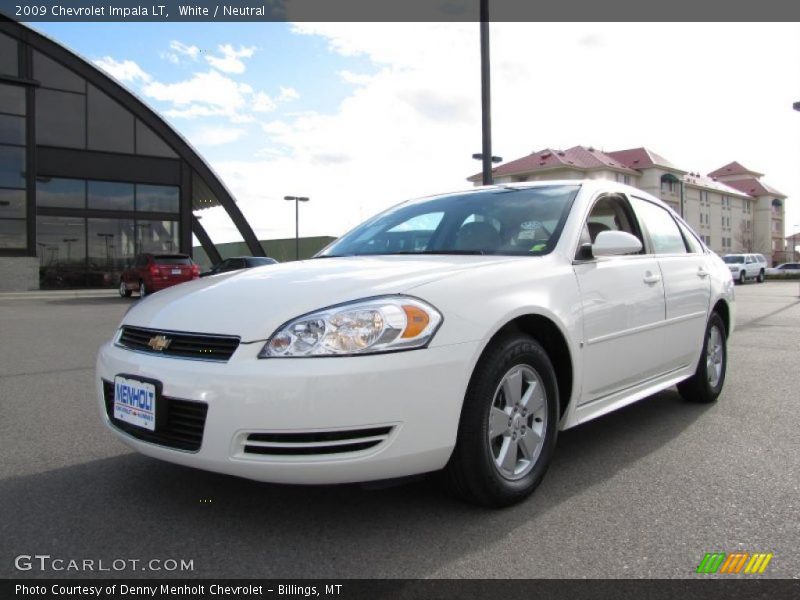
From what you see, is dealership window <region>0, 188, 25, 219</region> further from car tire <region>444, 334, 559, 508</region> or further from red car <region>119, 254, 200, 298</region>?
car tire <region>444, 334, 559, 508</region>

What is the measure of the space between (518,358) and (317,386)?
0.95 meters

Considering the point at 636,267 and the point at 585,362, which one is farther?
the point at 636,267

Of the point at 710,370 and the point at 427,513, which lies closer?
the point at 427,513

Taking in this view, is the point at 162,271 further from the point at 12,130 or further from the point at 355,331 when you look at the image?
the point at 355,331

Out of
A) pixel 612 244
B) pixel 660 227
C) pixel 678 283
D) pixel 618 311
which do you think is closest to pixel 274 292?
pixel 612 244

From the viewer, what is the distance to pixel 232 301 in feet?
8.88

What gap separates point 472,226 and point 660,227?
160 cm

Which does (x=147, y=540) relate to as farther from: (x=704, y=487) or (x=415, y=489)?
(x=704, y=487)

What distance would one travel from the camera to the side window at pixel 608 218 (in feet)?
12.1

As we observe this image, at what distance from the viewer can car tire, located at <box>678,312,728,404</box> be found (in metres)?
4.70

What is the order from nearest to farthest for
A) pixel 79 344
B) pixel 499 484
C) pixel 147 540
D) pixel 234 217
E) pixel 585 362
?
pixel 147 540, pixel 499 484, pixel 585 362, pixel 79 344, pixel 234 217

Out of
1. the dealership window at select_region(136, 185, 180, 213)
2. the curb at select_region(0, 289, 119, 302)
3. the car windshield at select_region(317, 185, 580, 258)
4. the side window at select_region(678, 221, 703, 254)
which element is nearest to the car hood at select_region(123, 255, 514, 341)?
the car windshield at select_region(317, 185, 580, 258)

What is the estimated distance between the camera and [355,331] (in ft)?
7.99

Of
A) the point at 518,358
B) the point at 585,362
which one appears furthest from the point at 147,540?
the point at 585,362
